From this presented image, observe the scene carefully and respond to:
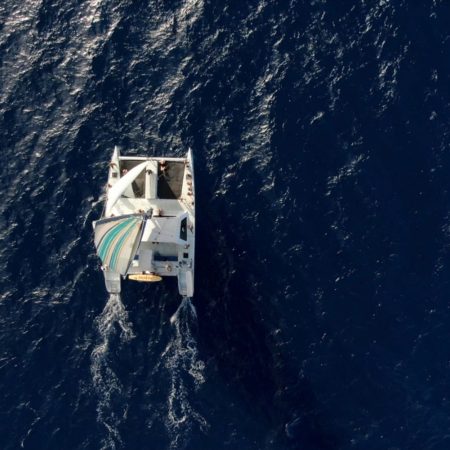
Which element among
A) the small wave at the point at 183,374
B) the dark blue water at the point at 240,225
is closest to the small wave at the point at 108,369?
the dark blue water at the point at 240,225

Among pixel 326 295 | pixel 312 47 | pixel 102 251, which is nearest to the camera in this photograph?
pixel 102 251

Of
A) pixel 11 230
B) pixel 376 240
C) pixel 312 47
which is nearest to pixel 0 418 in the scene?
pixel 11 230

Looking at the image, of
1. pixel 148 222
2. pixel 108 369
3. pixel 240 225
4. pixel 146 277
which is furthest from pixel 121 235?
pixel 108 369

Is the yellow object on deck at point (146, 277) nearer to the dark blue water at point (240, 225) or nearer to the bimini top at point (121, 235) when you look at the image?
the bimini top at point (121, 235)

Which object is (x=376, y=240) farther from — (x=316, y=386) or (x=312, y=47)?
(x=312, y=47)

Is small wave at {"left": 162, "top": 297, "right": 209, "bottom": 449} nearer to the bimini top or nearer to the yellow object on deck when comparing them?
the yellow object on deck

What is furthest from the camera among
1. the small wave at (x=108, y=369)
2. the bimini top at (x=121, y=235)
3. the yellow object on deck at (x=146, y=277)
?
the small wave at (x=108, y=369)
